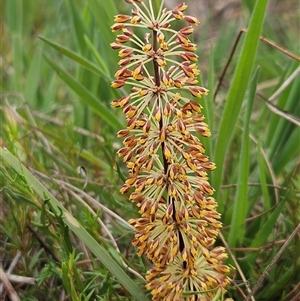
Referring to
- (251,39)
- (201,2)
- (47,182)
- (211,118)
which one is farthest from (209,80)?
(201,2)

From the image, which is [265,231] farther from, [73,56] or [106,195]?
[73,56]

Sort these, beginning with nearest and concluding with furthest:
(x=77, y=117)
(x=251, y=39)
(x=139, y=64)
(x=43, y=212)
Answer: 1. (x=139, y=64)
2. (x=43, y=212)
3. (x=251, y=39)
4. (x=77, y=117)

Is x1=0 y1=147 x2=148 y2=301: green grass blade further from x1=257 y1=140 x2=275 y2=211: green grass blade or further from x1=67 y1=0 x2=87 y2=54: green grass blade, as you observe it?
x1=67 y1=0 x2=87 y2=54: green grass blade

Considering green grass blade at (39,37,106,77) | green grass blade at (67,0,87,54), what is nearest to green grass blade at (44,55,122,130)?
green grass blade at (39,37,106,77)

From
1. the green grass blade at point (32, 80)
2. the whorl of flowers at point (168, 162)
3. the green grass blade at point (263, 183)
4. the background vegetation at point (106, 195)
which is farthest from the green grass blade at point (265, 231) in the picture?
the green grass blade at point (32, 80)

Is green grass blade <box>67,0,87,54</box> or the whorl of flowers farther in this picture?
green grass blade <box>67,0,87,54</box>

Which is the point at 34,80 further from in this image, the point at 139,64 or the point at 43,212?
the point at 139,64
